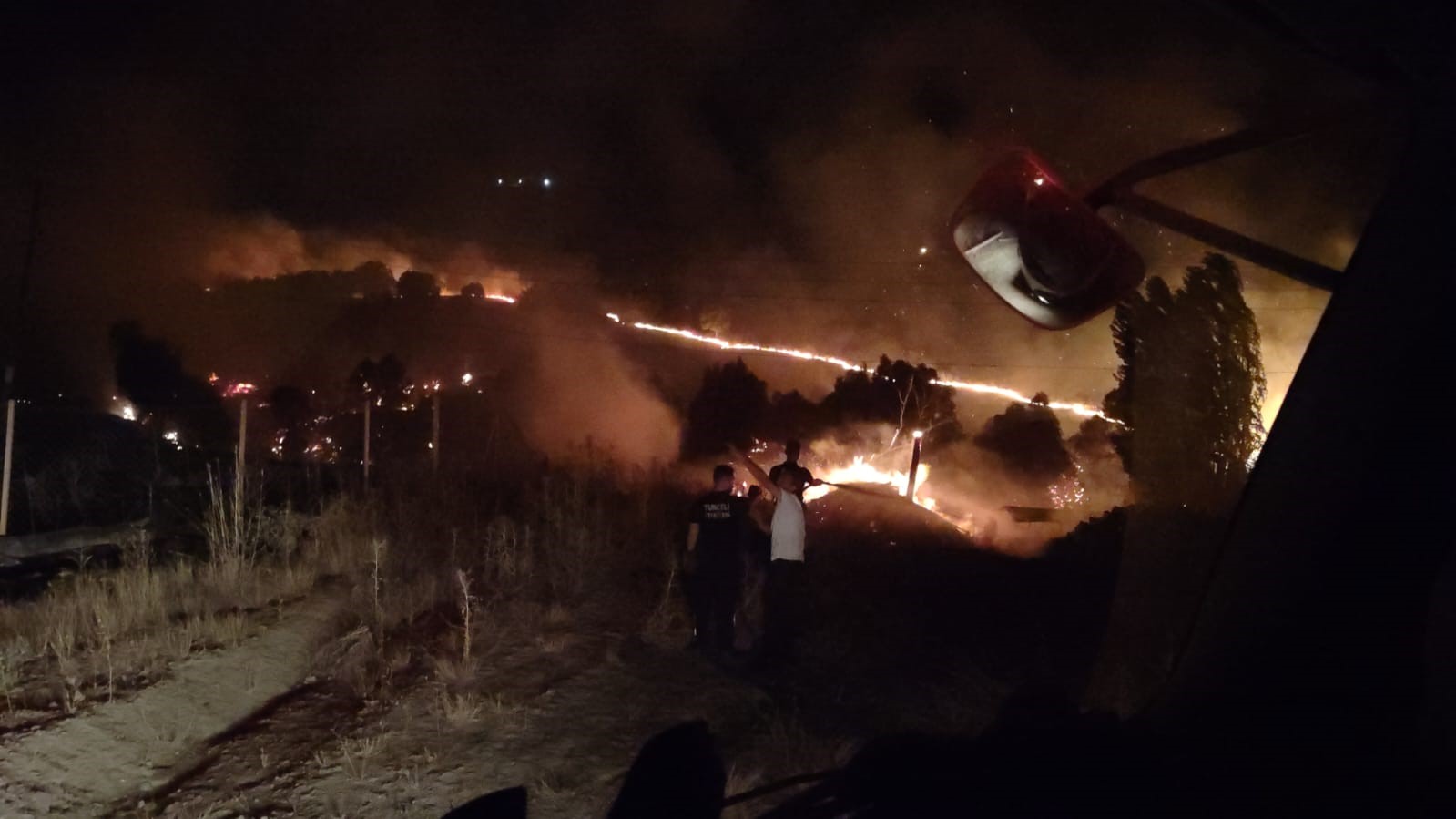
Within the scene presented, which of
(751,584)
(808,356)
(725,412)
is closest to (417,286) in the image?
(808,356)

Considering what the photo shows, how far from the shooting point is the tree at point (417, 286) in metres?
38.4

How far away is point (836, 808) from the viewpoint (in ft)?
14.9

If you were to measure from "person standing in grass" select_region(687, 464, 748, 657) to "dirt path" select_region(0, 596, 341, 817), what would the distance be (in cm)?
260

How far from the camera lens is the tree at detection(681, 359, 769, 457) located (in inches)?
1155

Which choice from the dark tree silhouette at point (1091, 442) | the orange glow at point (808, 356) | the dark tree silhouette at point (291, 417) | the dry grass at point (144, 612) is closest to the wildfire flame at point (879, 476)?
the dark tree silhouette at point (1091, 442)

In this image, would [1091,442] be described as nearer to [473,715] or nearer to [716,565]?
[716,565]

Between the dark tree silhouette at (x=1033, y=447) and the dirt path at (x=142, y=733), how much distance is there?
25700 mm

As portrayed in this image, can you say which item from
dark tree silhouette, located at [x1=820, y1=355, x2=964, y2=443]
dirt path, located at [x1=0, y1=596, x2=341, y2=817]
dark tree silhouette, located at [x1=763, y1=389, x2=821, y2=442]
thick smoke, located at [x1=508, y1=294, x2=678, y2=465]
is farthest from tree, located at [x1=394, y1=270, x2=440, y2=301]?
dirt path, located at [x1=0, y1=596, x2=341, y2=817]

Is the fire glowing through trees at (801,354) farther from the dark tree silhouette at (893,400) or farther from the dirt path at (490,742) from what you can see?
the dirt path at (490,742)

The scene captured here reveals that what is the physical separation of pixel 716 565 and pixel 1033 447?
2442cm

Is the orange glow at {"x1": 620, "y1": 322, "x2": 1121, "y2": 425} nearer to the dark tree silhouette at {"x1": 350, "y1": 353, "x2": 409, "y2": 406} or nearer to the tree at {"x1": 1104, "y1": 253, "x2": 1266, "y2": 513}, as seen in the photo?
the dark tree silhouette at {"x1": 350, "y1": 353, "x2": 409, "y2": 406}

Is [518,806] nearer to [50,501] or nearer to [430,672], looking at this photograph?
[430,672]

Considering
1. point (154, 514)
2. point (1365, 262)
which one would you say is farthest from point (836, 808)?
point (154, 514)

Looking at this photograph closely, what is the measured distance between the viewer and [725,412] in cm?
3011
